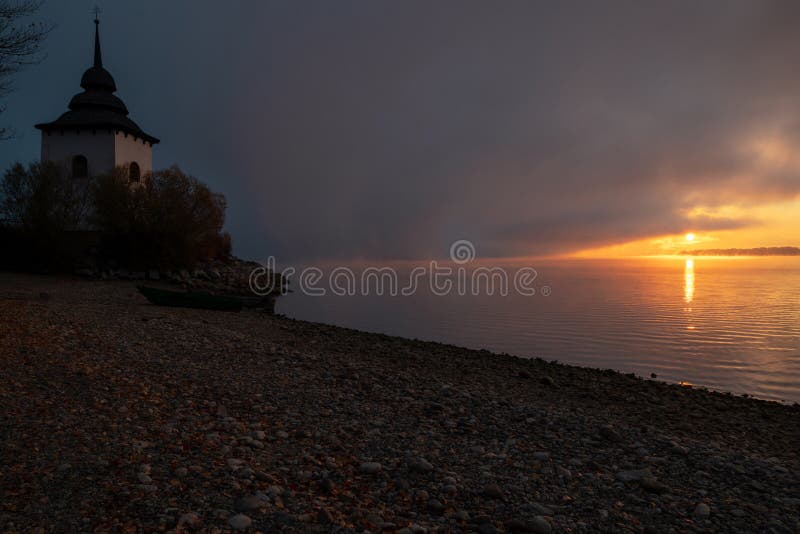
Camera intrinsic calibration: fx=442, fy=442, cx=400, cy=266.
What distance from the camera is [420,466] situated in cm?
551

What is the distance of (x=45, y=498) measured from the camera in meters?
4.19

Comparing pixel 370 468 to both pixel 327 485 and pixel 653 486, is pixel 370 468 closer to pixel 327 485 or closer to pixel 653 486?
pixel 327 485

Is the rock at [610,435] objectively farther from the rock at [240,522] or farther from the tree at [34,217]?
the tree at [34,217]

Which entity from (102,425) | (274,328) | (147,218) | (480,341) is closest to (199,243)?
(147,218)

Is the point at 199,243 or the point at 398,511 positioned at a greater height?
the point at 199,243

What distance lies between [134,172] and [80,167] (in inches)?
173

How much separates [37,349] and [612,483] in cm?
1107

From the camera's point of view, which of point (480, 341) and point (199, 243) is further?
point (199, 243)

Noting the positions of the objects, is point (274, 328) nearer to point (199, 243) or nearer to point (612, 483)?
point (612, 483)

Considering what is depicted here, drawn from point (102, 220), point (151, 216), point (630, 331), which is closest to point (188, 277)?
point (151, 216)

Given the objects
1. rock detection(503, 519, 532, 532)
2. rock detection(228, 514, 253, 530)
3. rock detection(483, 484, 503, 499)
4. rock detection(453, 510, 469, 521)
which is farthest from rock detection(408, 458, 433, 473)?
rock detection(228, 514, 253, 530)

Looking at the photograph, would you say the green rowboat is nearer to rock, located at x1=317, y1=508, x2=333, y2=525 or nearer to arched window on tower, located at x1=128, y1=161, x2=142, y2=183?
rock, located at x1=317, y1=508, x2=333, y2=525

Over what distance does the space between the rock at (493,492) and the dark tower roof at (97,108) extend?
1890 inches

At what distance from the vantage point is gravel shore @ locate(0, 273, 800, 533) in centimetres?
433
